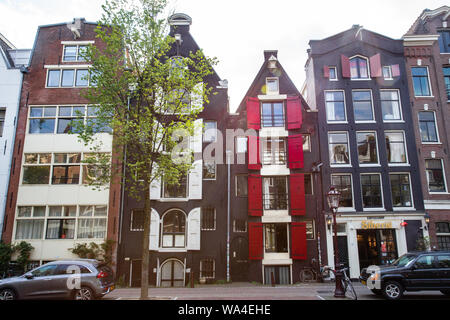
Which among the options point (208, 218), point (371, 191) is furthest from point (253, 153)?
point (371, 191)

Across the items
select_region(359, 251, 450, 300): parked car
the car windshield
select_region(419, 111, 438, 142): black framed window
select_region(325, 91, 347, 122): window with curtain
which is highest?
select_region(325, 91, 347, 122): window with curtain

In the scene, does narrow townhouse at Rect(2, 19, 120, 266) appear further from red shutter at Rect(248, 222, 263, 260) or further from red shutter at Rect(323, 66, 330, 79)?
red shutter at Rect(323, 66, 330, 79)

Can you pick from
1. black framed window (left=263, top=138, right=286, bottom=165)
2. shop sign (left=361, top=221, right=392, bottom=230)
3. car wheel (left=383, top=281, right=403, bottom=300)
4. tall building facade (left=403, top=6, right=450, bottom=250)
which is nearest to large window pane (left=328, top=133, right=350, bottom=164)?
black framed window (left=263, top=138, right=286, bottom=165)

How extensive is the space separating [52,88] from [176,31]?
10461mm

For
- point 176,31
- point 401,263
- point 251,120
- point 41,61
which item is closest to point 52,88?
point 41,61

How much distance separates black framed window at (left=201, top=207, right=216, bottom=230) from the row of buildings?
0.10 metres

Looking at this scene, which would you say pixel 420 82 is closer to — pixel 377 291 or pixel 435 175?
pixel 435 175

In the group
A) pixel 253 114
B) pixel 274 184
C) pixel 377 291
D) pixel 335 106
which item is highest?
pixel 335 106

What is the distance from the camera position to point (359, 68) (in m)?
23.5

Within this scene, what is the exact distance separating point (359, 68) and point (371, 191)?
9663 mm

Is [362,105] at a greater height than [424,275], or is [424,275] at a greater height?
[362,105]

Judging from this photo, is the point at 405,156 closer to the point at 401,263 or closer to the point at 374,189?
the point at 374,189

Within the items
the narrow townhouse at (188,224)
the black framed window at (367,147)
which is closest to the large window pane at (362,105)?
the black framed window at (367,147)

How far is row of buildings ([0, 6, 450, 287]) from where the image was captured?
20.1m
